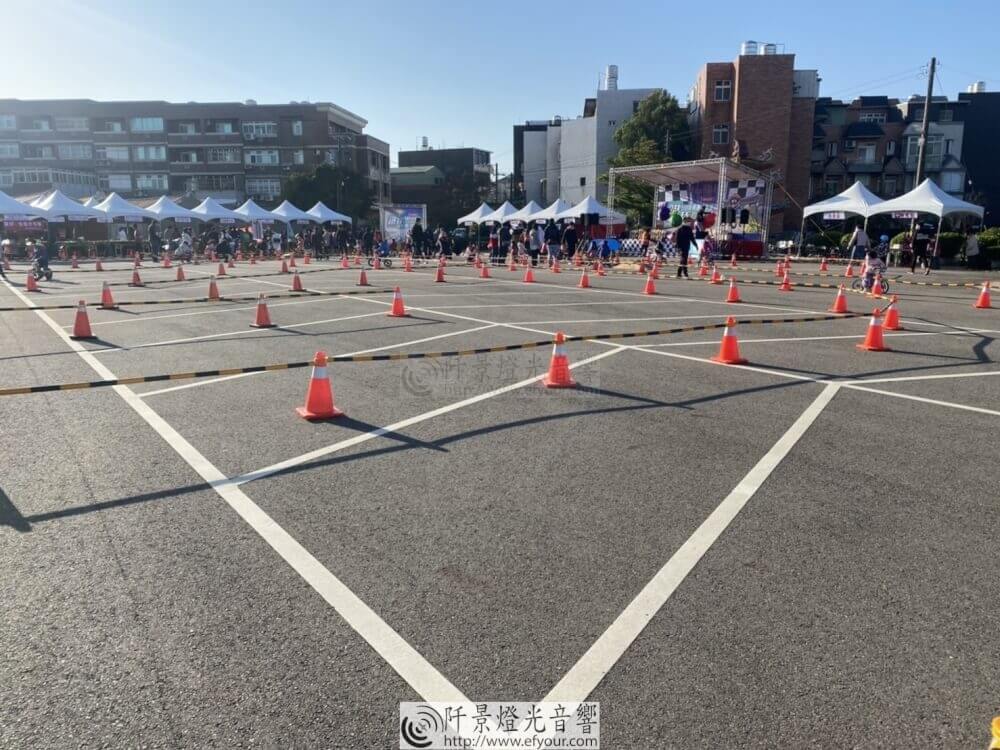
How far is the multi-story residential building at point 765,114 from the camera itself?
166ft

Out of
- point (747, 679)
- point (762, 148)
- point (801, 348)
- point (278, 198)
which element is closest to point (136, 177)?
point (278, 198)

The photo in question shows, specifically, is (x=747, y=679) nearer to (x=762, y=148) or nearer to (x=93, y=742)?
(x=93, y=742)

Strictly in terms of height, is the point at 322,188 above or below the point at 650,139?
below

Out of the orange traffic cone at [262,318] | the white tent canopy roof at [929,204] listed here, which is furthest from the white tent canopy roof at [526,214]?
the orange traffic cone at [262,318]

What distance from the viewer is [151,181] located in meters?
74.8

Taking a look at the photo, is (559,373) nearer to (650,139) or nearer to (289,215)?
(289,215)

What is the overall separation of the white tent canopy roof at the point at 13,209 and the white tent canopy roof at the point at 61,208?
87 cm

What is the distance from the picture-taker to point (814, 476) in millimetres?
5328

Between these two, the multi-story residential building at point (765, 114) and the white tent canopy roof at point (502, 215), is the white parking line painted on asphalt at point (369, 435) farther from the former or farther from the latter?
the multi-story residential building at point (765, 114)

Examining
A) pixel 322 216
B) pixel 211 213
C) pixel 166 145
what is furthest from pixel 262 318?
pixel 166 145

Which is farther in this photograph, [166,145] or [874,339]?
[166,145]

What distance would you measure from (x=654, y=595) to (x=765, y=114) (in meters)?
54.7

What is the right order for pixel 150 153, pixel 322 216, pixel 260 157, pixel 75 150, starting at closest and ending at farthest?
1. pixel 322 216
2. pixel 260 157
3. pixel 150 153
4. pixel 75 150

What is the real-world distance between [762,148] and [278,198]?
46769 millimetres
